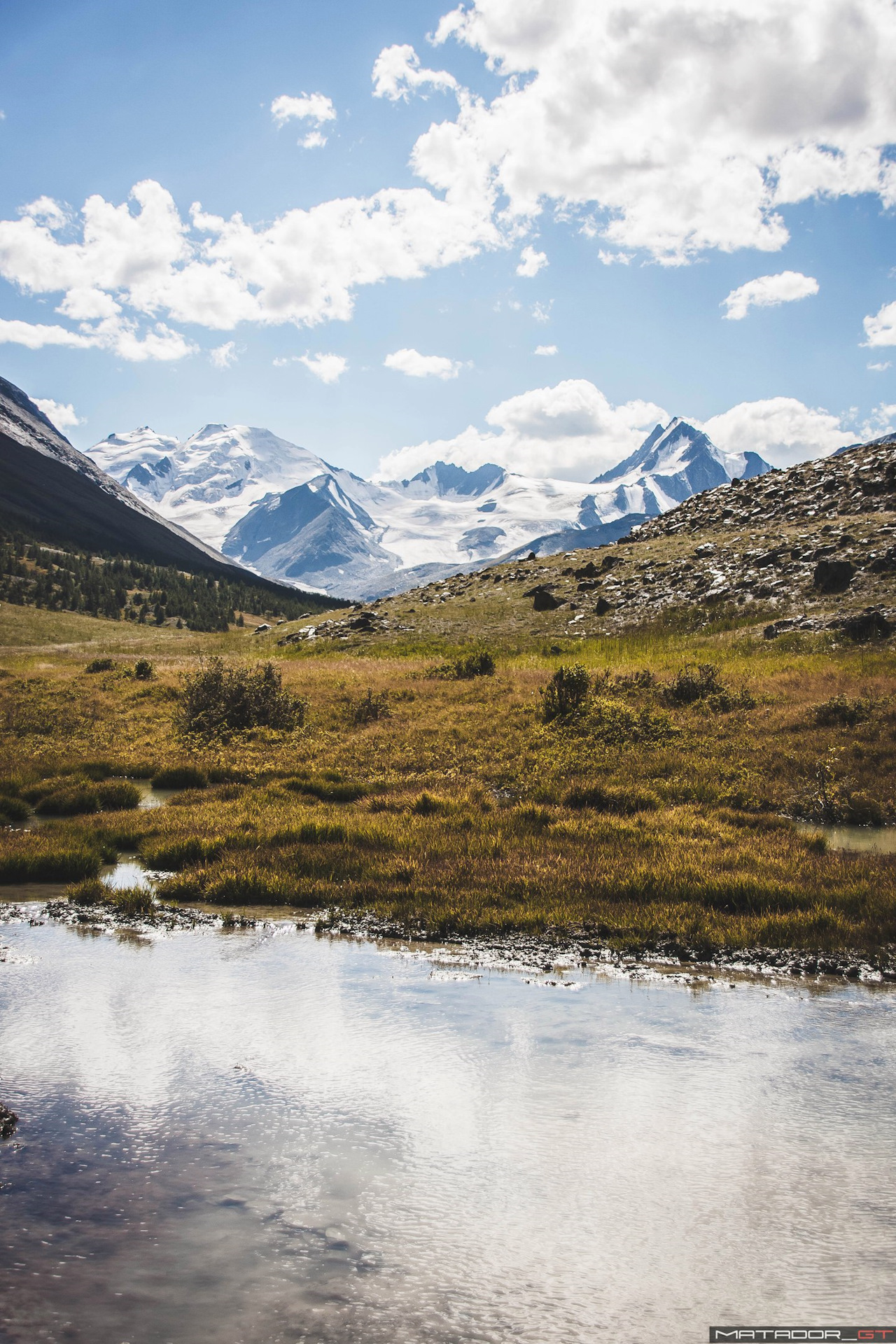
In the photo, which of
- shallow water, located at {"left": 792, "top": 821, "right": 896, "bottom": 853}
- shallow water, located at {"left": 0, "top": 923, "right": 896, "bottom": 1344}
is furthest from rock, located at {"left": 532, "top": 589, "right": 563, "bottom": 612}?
shallow water, located at {"left": 0, "top": 923, "right": 896, "bottom": 1344}

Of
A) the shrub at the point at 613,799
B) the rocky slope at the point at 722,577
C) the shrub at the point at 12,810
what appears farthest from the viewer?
the rocky slope at the point at 722,577

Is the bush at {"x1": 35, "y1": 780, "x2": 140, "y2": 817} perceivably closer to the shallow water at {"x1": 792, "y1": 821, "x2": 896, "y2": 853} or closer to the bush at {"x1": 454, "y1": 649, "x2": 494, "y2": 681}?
the shallow water at {"x1": 792, "y1": 821, "x2": 896, "y2": 853}

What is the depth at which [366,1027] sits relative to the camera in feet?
24.5

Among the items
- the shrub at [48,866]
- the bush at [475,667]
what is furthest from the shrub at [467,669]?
the shrub at [48,866]

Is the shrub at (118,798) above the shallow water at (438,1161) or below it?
above

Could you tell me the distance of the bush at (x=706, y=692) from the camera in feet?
78.2

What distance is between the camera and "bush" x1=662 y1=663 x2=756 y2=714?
23.8m

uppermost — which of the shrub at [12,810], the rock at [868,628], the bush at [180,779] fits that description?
the rock at [868,628]

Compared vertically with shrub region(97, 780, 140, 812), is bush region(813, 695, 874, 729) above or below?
above

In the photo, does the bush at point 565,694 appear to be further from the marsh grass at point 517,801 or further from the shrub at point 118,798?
the shrub at point 118,798

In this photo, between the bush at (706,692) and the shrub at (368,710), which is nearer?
the bush at (706,692)

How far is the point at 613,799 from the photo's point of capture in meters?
16.7

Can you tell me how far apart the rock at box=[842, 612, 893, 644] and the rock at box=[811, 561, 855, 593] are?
5.43 m

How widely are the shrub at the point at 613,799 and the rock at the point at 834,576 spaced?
25.2 meters
